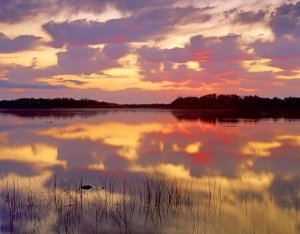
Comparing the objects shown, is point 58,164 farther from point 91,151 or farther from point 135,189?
point 135,189

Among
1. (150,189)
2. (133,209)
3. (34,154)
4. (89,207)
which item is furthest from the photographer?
(34,154)

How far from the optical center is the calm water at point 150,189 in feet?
27.1

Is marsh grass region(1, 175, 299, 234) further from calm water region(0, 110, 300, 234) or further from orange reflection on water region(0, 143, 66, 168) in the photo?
orange reflection on water region(0, 143, 66, 168)

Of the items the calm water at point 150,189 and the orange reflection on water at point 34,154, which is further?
the orange reflection on water at point 34,154

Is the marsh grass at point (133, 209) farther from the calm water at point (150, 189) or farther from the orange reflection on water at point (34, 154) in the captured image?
the orange reflection on water at point (34, 154)

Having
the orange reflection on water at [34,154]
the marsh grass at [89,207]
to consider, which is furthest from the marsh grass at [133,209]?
the orange reflection on water at [34,154]

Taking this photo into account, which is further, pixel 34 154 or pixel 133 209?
pixel 34 154

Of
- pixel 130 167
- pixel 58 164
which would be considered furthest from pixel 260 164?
pixel 58 164

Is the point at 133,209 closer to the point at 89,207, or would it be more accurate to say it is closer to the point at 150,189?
the point at 89,207

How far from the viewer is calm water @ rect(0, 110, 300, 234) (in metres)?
8.26

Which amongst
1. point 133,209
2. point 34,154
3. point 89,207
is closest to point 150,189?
point 133,209

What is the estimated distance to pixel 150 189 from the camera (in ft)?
36.7

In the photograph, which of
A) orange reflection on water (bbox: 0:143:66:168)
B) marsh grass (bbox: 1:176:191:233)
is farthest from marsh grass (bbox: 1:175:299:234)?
orange reflection on water (bbox: 0:143:66:168)

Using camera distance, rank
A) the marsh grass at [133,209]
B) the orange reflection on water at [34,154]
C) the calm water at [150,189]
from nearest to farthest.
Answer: the marsh grass at [133,209]
the calm water at [150,189]
the orange reflection on water at [34,154]
